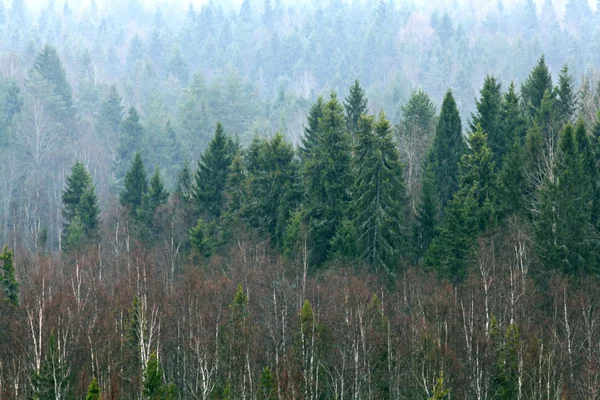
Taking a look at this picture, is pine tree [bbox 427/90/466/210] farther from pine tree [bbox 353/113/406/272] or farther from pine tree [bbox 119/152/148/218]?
pine tree [bbox 119/152/148/218]

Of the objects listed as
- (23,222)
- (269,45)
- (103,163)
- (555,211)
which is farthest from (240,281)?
(269,45)

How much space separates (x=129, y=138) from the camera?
333 ft

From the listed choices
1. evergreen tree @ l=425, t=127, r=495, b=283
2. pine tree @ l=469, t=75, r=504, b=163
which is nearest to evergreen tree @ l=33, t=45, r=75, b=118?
pine tree @ l=469, t=75, r=504, b=163

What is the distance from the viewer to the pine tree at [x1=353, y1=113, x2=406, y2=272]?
5462 centimetres

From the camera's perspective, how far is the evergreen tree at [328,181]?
56969mm

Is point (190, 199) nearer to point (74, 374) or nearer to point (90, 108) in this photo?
point (74, 374)

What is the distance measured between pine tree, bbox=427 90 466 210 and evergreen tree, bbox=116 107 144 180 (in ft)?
154

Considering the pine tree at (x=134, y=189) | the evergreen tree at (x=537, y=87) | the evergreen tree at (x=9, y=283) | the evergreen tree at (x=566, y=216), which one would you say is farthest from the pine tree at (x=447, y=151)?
the evergreen tree at (x=9, y=283)

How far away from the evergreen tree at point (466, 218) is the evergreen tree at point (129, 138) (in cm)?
5328

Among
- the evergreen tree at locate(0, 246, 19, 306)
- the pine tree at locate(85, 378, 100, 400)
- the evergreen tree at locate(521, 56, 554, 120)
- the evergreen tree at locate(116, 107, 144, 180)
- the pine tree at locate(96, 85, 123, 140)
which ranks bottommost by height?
the pine tree at locate(85, 378, 100, 400)

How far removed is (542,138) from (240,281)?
18891 mm

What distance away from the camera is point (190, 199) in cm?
6731

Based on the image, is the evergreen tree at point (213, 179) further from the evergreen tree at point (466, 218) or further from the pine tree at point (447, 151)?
the evergreen tree at point (466, 218)

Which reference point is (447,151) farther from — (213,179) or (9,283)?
(9,283)
